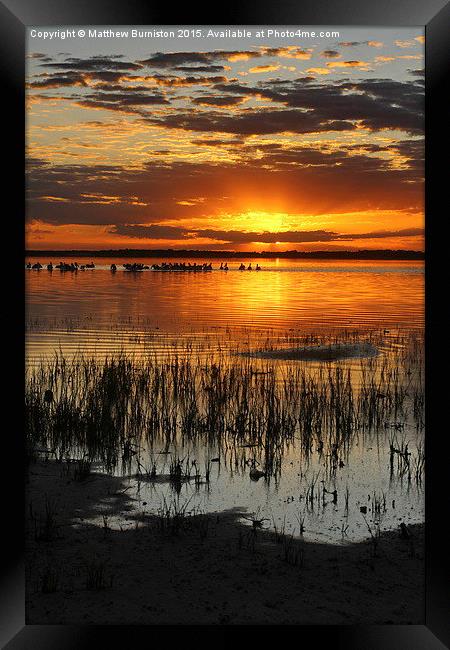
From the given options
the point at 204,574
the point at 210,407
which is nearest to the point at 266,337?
the point at 210,407

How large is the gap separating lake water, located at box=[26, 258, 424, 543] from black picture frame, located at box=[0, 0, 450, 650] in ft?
1.01

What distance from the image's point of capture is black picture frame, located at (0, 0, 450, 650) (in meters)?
3.43

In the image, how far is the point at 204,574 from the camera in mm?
3850

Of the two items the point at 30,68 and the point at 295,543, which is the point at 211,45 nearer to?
the point at 30,68

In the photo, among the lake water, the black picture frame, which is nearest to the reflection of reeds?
the lake water

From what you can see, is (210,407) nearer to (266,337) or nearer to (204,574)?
(204,574)

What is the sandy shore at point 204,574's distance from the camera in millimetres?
3557

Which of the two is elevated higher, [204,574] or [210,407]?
[210,407]
